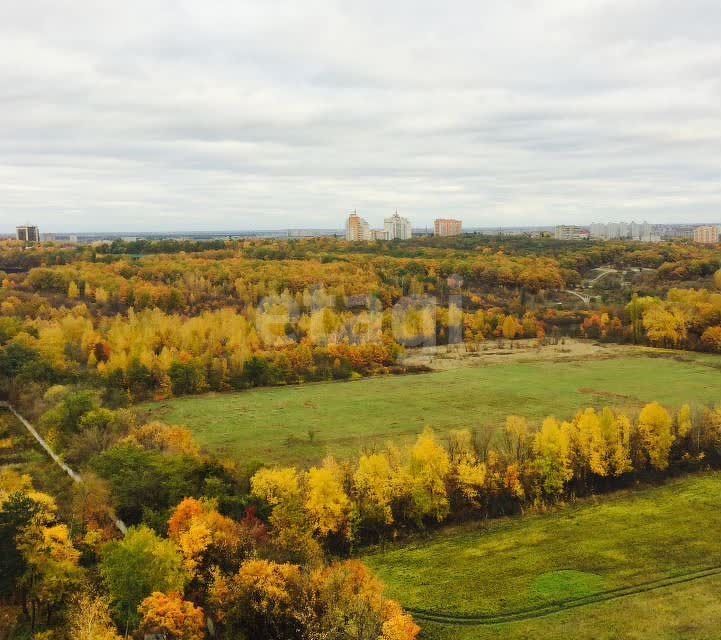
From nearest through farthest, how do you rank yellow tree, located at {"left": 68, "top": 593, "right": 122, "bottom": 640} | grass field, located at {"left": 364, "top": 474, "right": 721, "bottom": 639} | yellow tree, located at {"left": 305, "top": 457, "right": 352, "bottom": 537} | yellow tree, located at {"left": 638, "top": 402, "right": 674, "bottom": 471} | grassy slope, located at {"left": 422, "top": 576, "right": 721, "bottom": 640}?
yellow tree, located at {"left": 68, "top": 593, "right": 122, "bottom": 640}, grassy slope, located at {"left": 422, "top": 576, "right": 721, "bottom": 640}, grass field, located at {"left": 364, "top": 474, "right": 721, "bottom": 639}, yellow tree, located at {"left": 305, "top": 457, "right": 352, "bottom": 537}, yellow tree, located at {"left": 638, "top": 402, "right": 674, "bottom": 471}

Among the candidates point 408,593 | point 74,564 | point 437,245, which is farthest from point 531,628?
point 437,245

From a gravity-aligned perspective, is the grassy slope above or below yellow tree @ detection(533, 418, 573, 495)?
below

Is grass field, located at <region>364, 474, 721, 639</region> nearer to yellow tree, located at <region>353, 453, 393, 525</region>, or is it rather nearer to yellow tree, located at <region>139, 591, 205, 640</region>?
yellow tree, located at <region>353, 453, 393, 525</region>

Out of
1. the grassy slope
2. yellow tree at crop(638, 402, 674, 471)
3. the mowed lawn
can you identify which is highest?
yellow tree at crop(638, 402, 674, 471)

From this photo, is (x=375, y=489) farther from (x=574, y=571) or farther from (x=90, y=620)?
(x=90, y=620)

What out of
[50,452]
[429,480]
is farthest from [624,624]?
[50,452]

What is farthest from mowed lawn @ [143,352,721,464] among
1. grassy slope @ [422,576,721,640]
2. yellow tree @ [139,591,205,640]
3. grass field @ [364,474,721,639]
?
yellow tree @ [139,591,205,640]
